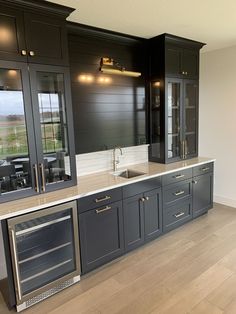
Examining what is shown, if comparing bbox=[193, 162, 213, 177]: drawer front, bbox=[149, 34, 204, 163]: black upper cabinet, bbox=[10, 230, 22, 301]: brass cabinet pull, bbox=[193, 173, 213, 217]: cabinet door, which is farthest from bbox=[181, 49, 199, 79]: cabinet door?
bbox=[10, 230, 22, 301]: brass cabinet pull

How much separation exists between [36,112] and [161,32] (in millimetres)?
1906

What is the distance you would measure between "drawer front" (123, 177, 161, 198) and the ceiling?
69.0 inches

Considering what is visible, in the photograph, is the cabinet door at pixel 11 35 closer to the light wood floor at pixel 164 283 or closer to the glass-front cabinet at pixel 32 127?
the glass-front cabinet at pixel 32 127

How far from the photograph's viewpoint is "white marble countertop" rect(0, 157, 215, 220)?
1953 mm

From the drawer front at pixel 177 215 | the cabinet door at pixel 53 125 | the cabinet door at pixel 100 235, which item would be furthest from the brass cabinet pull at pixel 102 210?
the drawer front at pixel 177 215

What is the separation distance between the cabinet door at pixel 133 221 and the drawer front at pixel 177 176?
46 centimetres

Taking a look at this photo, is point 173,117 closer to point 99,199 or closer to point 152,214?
point 152,214

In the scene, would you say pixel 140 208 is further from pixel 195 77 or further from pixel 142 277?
pixel 195 77

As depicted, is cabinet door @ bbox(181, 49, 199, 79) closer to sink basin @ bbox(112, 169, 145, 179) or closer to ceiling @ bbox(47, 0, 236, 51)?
ceiling @ bbox(47, 0, 236, 51)

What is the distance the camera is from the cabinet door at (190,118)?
3.56 meters

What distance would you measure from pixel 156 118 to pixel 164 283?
2104 millimetres

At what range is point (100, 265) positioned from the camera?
2500mm

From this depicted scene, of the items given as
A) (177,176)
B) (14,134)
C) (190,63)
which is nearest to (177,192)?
(177,176)

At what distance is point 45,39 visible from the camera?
214 centimetres
